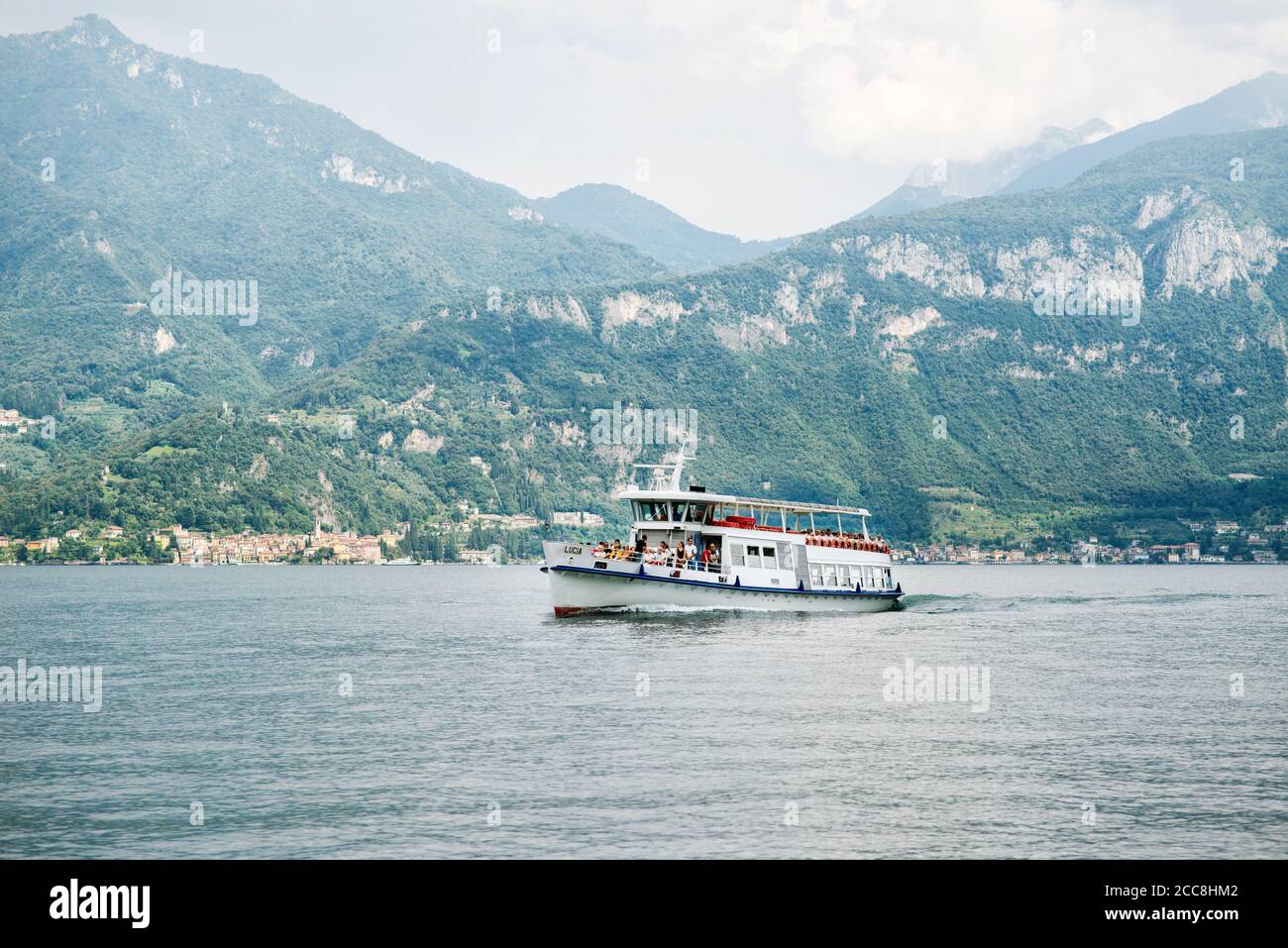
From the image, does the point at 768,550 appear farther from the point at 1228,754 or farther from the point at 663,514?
the point at 1228,754

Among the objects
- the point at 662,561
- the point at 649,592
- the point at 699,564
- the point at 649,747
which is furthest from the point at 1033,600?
the point at 649,747

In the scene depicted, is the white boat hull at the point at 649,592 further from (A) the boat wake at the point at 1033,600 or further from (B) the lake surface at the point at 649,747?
(A) the boat wake at the point at 1033,600

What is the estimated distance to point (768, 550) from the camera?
307 feet

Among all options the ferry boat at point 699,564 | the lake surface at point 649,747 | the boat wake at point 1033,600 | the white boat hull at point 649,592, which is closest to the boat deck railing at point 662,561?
the ferry boat at point 699,564

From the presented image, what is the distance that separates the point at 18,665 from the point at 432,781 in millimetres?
37479

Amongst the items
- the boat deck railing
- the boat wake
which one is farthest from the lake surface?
the boat wake

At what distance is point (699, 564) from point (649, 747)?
49.5 meters

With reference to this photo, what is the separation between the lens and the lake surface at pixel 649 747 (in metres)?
29.6

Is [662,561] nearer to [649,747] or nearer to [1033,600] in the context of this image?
[649,747]

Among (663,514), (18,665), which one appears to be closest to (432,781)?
(18,665)

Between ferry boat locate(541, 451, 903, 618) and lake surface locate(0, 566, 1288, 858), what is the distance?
4.03 m

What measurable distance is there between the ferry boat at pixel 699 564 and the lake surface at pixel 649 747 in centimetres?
403

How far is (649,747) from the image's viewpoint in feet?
131
